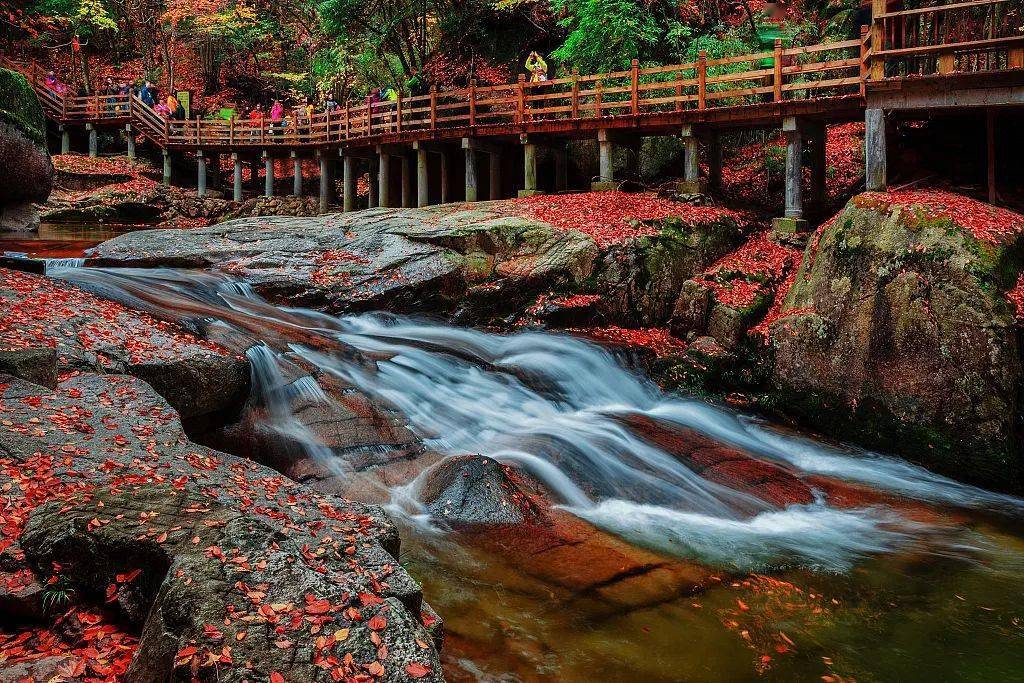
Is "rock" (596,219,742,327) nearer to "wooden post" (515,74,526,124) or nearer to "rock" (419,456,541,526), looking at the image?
"wooden post" (515,74,526,124)

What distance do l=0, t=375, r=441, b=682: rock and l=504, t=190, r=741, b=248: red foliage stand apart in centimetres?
840

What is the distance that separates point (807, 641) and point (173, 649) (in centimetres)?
406

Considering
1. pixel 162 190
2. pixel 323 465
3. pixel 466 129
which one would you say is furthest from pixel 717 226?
pixel 162 190

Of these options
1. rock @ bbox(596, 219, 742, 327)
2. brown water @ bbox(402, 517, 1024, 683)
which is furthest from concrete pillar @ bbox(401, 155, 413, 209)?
brown water @ bbox(402, 517, 1024, 683)

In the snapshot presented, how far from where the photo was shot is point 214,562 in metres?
3.49

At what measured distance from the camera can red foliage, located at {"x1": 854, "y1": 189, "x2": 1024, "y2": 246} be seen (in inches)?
365

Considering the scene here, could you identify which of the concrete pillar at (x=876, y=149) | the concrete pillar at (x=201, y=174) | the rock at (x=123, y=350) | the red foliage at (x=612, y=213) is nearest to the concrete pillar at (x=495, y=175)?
the red foliage at (x=612, y=213)

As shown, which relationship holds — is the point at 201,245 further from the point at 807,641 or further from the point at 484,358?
the point at 807,641

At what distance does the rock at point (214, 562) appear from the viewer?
3164 millimetres

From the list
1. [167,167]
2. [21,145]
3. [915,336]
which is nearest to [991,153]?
[915,336]

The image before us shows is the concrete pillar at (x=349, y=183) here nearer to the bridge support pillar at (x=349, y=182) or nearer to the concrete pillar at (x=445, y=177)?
the bridge support pillar at (x=349, y=182)

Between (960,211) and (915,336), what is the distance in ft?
6.68

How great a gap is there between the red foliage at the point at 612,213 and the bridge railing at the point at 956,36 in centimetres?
355

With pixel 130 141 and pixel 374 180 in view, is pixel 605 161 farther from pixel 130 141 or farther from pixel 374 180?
pixel 130 141
